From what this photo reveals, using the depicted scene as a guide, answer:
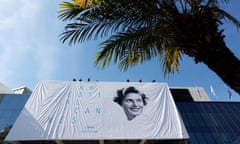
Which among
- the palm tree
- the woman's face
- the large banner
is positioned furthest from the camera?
the woman's face

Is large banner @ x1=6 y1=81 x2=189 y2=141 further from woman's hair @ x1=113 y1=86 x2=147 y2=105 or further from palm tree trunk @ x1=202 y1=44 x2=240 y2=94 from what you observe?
palm tree trunk @ x1=202 y1=44 x2=240 y2=94

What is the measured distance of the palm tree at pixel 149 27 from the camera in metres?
2.39

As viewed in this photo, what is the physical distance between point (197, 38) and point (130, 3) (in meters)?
1.06

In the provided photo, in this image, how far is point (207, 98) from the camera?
2523 cm

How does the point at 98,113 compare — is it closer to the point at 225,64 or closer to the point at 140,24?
the point at 140,24

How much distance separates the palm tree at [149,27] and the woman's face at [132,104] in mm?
4777

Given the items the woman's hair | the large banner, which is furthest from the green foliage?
the woman's hair

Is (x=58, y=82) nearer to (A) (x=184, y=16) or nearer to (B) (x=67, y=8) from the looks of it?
(B) (x=67, y=8)

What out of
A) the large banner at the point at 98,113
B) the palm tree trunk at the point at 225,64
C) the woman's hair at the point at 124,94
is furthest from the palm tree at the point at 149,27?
the woman's hair at the point at 124,94

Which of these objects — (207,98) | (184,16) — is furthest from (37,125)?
(207,98)

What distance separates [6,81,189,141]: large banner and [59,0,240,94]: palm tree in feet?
14.4

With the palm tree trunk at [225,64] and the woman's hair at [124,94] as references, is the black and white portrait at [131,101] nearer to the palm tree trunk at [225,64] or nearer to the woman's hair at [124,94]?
the woman's hair at [124,94]

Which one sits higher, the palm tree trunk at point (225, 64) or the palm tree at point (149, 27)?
the palm tree at point (149, 27)

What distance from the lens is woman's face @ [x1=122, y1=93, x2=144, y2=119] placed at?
781cm
